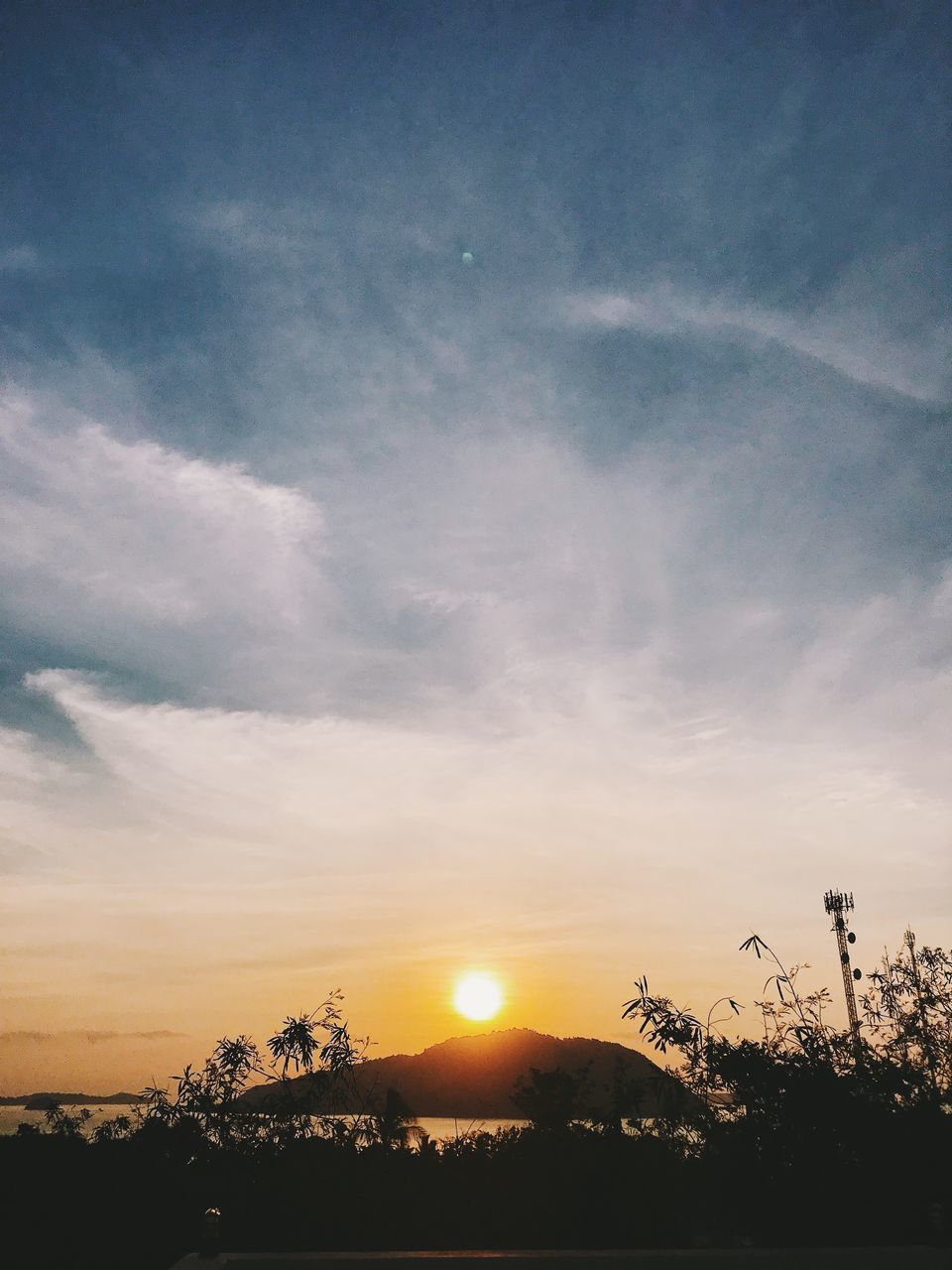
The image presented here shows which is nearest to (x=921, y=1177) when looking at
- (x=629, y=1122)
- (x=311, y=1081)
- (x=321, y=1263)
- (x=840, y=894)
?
(x=629, y=1122)

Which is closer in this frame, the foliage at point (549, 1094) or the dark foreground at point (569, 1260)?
the dark foreground at point (569, 1260)

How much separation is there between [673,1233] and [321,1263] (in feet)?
14.5

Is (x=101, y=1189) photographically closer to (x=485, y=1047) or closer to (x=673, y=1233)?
(x=673, y=1233)

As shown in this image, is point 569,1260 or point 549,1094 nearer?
point 569,1260

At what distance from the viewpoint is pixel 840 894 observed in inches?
1163

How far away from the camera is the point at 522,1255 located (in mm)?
6234

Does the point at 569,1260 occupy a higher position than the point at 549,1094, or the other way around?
the point at 549,1094

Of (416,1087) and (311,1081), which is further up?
(311,1081)

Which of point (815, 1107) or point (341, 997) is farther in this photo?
point (341, 997)

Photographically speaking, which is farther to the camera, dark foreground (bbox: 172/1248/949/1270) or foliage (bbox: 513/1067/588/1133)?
foliage (bbox: 513/1067/588/1133)

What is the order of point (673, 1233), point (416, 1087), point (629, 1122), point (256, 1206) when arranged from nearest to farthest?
point (673, 1233) → point (256, 1206) → point (629, 1122) → point (416, 1087)

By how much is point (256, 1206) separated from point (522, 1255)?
4445 millimetres

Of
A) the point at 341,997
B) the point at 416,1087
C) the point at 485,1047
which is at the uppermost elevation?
the point at 341,997

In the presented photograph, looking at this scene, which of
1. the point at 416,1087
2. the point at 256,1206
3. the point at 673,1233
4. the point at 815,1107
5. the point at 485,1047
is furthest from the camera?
the point at 416,1087
